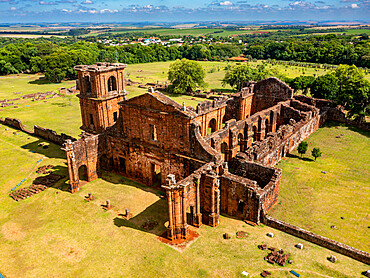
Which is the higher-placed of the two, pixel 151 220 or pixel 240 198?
pixel 240 198

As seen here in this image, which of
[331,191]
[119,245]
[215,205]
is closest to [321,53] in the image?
[331,191]

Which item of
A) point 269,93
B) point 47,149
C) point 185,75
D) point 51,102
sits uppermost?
point 185,75

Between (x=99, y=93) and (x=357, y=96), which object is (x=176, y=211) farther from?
(x=357, y=96)

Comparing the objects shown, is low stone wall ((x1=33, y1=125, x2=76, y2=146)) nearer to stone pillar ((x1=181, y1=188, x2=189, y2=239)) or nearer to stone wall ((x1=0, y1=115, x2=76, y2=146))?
stone wall ((x1=0, y1=115, x2=76, y2=146))

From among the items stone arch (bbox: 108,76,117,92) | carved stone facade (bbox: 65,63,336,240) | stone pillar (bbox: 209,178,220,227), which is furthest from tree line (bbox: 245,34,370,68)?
stone pillar (bbox: 209,178,220,227)

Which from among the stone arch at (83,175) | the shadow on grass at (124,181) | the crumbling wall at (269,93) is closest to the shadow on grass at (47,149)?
the stone arch at (83,175)

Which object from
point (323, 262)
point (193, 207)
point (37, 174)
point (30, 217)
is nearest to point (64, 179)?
point (37, 174)

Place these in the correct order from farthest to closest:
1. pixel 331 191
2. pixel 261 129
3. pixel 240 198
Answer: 1. pixel 261 129
2. pixel 331 191
3. pixel 240 198
